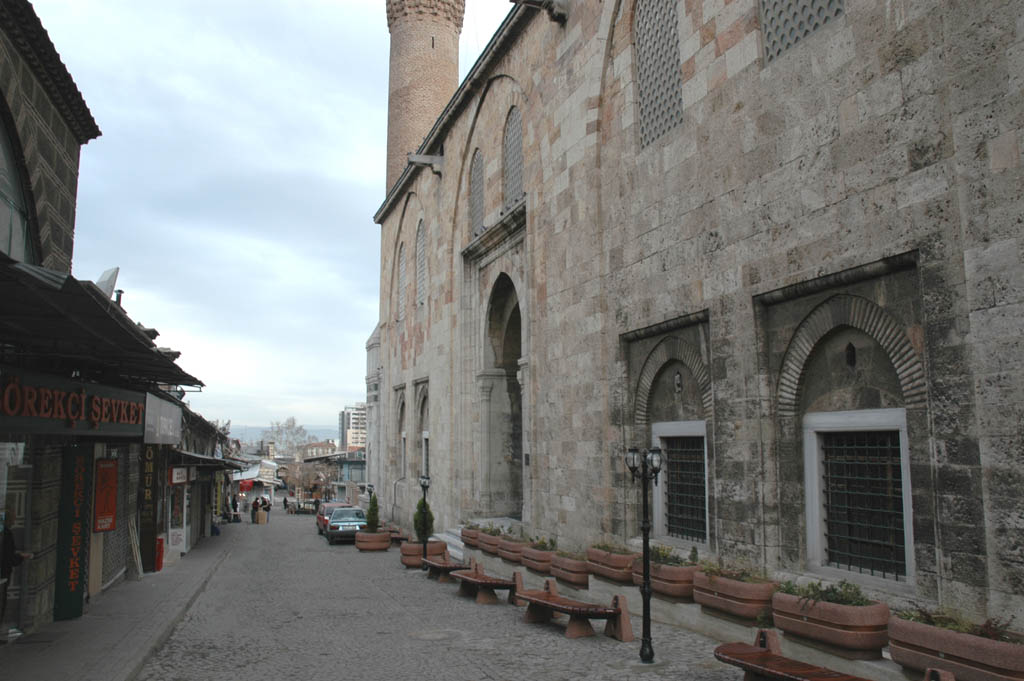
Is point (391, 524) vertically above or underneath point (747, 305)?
underneath

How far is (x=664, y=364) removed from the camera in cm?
1181

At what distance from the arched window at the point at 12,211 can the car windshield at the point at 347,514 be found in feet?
59.0

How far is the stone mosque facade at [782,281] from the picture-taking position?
6734 millimetres

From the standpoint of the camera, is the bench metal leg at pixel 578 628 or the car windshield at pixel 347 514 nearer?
the bench metal leg at pixel 578 628

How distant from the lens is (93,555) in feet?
43.7

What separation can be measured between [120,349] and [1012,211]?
869 centimetres

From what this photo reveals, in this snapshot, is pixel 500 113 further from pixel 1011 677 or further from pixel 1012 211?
pixel 1011 677

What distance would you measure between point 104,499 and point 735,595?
1013 centimetres

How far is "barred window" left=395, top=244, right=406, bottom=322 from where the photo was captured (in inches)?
1182

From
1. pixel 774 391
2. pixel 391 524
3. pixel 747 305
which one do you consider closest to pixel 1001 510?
pixel 774 391

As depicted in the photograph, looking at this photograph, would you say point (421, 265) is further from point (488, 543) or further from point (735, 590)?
point (735, 590)

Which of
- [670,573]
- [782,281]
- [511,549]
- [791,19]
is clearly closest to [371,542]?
[511,549]

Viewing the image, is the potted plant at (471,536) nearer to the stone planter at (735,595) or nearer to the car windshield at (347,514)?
the stone planter at (735,595)

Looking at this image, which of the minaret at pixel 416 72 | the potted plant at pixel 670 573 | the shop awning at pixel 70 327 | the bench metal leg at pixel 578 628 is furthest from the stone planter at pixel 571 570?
the minaret at pixel 416 72
